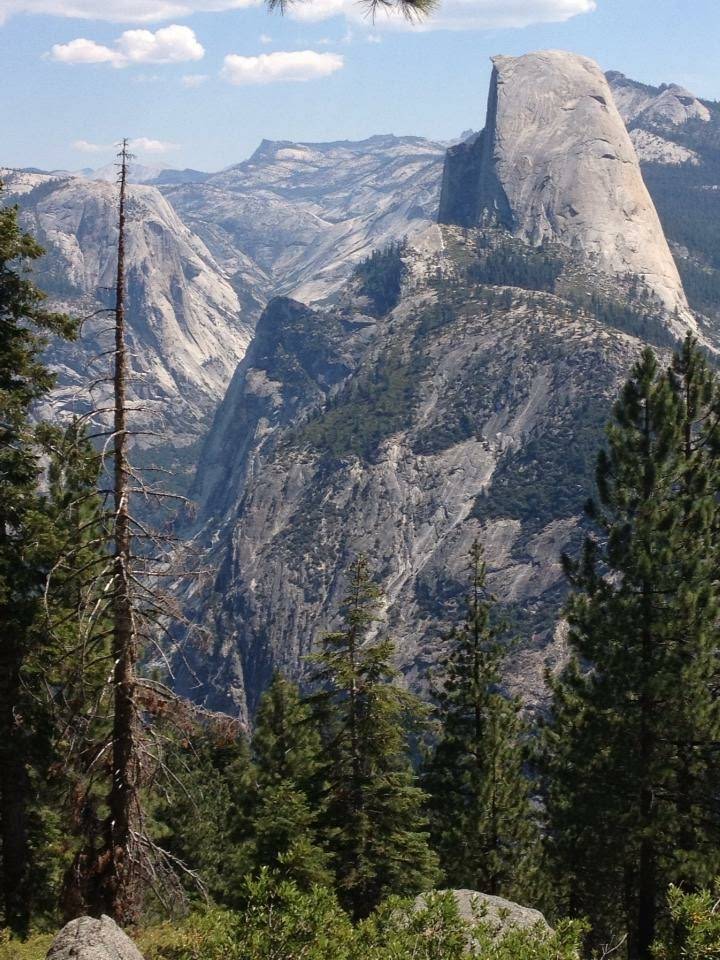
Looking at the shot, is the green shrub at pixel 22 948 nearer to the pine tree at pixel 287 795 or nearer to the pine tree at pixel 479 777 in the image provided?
the pine tree at pixel 287 795

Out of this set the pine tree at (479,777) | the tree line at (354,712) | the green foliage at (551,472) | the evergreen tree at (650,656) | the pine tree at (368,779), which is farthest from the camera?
the green foliage at (551,472)

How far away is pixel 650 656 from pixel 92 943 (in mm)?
15684

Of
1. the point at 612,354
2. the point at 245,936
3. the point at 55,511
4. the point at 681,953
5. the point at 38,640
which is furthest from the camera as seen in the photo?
the point at 612,354

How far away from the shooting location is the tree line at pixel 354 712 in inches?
609

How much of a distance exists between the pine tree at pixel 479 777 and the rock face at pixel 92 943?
20251 mm

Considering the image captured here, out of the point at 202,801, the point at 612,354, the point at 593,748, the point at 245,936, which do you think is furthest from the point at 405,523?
the point at 245,936

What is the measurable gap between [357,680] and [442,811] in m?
12.2

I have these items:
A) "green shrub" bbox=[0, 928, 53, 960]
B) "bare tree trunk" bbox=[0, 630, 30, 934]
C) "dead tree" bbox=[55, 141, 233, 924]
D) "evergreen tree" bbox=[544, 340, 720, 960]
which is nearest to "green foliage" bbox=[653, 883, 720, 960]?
"dead tree" bbox=[55, 141, 233, 924]

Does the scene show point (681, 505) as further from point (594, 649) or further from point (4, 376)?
point (4, 376)

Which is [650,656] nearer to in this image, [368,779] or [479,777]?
[368,779]

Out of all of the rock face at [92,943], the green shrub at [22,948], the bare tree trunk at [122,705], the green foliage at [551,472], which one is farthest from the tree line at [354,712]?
the green foliage at [551,472]

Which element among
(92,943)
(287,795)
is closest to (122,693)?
(92,943)

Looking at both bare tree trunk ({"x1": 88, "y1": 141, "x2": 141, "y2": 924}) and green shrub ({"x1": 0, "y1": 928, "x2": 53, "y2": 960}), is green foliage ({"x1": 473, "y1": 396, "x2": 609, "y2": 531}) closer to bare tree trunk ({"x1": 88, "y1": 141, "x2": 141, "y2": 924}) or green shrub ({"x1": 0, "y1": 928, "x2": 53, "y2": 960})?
green shrub ({"x1": 0, "y1": 928, "x2": 53, "y2": 960})

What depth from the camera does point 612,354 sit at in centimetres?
18512
